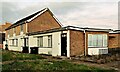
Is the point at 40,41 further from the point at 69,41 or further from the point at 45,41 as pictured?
the point at 69,41

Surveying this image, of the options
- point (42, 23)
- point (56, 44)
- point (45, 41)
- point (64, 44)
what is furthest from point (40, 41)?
point (42, 23)

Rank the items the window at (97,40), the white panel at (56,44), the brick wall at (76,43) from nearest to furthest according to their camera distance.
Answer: the brick wall at (76,43)
the white panel at (56,44)
the window at (97,40)

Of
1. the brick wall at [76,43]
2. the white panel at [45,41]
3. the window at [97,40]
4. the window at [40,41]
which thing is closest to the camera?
the brick wall at [76,43]

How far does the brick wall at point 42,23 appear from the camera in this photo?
31.6 meters

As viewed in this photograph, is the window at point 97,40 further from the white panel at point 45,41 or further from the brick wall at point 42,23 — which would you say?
the brick wall at point 42,23

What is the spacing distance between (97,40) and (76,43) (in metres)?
3.32

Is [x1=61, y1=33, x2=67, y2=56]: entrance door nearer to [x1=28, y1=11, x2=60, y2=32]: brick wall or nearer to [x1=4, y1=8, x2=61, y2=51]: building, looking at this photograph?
[x1=4, y1=8, x2=61, y2=51]: building

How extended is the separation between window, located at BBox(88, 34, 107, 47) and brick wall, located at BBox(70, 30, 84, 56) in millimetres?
1203

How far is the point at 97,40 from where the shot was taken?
882 inches

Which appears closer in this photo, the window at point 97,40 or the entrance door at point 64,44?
the entrance door at point 64,44

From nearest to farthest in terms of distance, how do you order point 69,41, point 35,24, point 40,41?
point 69,41
point 40,41
point 35,24

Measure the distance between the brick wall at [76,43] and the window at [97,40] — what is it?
3.95 ft

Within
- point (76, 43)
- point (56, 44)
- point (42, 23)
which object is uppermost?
point (42, 23)

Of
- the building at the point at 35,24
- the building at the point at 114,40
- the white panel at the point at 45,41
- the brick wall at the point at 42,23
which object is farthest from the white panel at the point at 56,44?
the brick wall at the point at 42,23
